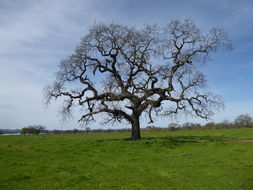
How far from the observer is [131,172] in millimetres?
11273

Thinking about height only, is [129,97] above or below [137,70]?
below

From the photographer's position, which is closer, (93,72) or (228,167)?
(228,167)

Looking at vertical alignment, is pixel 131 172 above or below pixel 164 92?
below

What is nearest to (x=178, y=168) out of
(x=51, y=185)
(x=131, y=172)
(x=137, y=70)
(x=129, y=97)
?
(x=131, y=172)

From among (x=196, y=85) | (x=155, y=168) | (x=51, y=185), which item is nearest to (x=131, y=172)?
(x=155, y=168)

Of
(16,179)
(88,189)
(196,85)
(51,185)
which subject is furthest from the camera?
(196,85)

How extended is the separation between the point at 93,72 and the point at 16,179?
66.3 ft

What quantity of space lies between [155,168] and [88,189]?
15.6ft

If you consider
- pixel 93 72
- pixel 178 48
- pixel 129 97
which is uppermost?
pixel 178 48

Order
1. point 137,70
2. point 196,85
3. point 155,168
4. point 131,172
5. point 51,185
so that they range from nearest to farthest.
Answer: point 51,185 < point 131,172 < point 155,168 < point 196,85 < point 137,70

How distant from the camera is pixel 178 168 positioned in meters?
12.4

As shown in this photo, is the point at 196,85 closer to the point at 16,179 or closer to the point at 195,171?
the point at 195,171

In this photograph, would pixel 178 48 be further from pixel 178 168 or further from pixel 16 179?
pixel 16 179

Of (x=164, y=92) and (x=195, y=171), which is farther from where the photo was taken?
(x=164, y=92)
